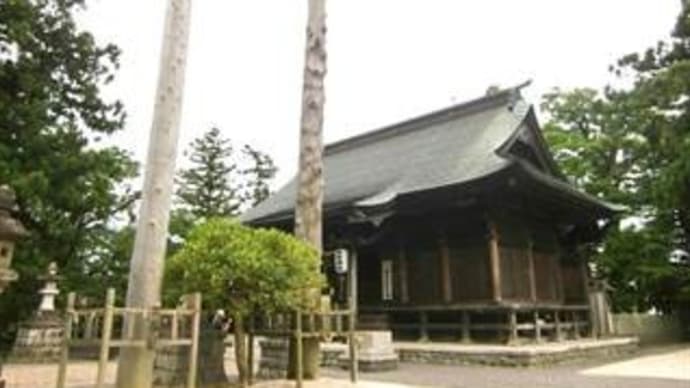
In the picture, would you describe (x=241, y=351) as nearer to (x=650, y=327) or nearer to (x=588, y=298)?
(x=588, y=298)

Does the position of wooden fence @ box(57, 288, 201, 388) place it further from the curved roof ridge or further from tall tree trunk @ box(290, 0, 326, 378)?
the curved roof ridge

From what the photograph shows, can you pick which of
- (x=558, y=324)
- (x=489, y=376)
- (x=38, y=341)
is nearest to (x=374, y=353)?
(x=489, y=376)

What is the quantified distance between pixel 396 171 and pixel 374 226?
11.2ft

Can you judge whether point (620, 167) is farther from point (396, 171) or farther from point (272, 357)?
point (272, 357)

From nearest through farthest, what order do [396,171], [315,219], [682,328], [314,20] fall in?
[315,219], [314,20], [396,171], [682,328]

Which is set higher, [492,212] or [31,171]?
[31,171]

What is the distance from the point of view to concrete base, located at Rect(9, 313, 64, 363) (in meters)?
17.3

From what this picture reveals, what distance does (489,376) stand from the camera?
1266 cm

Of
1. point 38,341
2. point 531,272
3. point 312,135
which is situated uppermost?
point 312,135

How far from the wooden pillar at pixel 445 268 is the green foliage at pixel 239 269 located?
8249mm

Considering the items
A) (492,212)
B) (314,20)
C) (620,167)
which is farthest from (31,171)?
(620,167)

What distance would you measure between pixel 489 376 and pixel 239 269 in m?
6.15

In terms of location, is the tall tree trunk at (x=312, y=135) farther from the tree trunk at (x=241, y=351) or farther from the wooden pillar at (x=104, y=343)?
the wooden pillar at (x=104, y=343)

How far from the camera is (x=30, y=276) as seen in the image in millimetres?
19156
